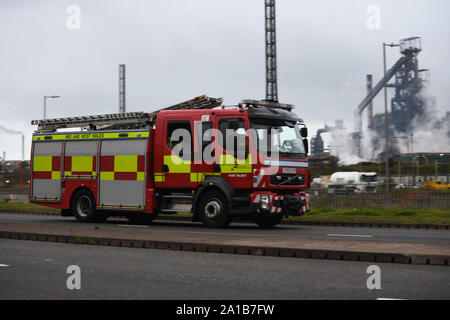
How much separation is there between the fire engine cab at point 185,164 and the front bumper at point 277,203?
1.0 inches

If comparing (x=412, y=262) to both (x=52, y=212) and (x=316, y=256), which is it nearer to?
(x=316, y=256)

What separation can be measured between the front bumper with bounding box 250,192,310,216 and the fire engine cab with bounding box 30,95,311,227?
3 cm

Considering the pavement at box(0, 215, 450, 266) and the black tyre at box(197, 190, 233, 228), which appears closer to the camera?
the pavement at box(0, 215, 450, 266)

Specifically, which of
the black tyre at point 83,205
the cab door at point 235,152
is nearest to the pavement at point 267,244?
the cab door at point 235,152

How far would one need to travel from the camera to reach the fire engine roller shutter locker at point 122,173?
706 inches

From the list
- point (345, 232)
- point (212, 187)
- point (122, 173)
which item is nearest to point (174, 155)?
point (212, 187)

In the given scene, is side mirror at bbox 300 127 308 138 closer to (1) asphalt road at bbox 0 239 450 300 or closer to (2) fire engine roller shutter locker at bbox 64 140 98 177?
(2) fire engine roller shutter locker at bbox 64 140 98 177

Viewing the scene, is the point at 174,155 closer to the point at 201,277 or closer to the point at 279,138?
the point at 279,138

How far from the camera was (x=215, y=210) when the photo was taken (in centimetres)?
1655

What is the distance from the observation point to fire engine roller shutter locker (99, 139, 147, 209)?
17922mm

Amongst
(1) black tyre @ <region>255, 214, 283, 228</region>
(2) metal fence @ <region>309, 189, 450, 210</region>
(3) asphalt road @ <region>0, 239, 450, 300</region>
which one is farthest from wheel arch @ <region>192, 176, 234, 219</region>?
(2) metal fence @ <region>309, 189, 450, 210</region>

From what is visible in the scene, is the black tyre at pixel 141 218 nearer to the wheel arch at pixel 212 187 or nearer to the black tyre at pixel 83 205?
the black tyre at pixel 83 205

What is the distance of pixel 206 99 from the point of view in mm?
17984
